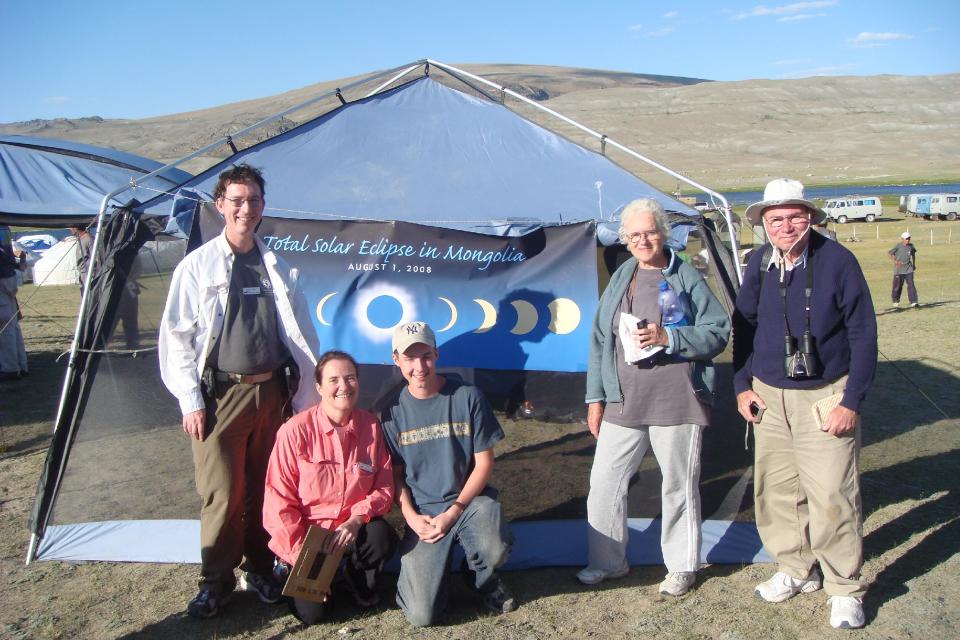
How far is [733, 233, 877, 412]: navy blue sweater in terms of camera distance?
2922 mm

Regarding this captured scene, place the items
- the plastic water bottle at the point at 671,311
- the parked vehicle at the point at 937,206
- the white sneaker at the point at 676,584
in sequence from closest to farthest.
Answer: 1. the plastic water bottle at the point at 671,311
2. the white sneaker at the point at 676,584
3. the parked vehicle at the point at 937,206

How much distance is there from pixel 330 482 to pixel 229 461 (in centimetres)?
41

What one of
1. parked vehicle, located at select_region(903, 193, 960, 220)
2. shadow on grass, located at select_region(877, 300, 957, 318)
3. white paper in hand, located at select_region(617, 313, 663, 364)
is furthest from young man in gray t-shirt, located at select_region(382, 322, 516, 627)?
parked vehicle, located at select_region(903, 193, 960, 220)

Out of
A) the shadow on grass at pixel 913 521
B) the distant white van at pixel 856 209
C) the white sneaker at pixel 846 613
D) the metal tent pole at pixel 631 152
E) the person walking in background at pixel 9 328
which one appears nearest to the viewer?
the white sneaker at pixel 846 613

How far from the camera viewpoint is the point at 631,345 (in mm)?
3143

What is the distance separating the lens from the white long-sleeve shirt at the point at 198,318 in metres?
3.10

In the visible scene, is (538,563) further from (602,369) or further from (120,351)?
(120,351)

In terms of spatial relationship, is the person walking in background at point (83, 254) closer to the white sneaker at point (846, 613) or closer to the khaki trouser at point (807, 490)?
Result: the khaki trouser at point (807, 490)

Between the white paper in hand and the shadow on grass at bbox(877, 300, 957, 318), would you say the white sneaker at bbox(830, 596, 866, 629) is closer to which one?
the white paper in hand

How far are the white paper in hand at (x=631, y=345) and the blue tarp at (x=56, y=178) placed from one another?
5.38 meters

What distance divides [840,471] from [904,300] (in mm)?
11866

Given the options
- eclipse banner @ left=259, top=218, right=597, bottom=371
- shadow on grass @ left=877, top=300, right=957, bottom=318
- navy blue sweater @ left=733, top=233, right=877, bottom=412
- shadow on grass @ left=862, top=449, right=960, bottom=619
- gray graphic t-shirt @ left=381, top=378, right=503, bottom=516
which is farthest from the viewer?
shadow on grass @ left=877, top=300, right=957, bottom=318

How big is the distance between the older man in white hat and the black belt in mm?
1998

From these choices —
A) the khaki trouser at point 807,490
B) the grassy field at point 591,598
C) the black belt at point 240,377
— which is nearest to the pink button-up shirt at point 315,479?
the black belt at point 240,377
